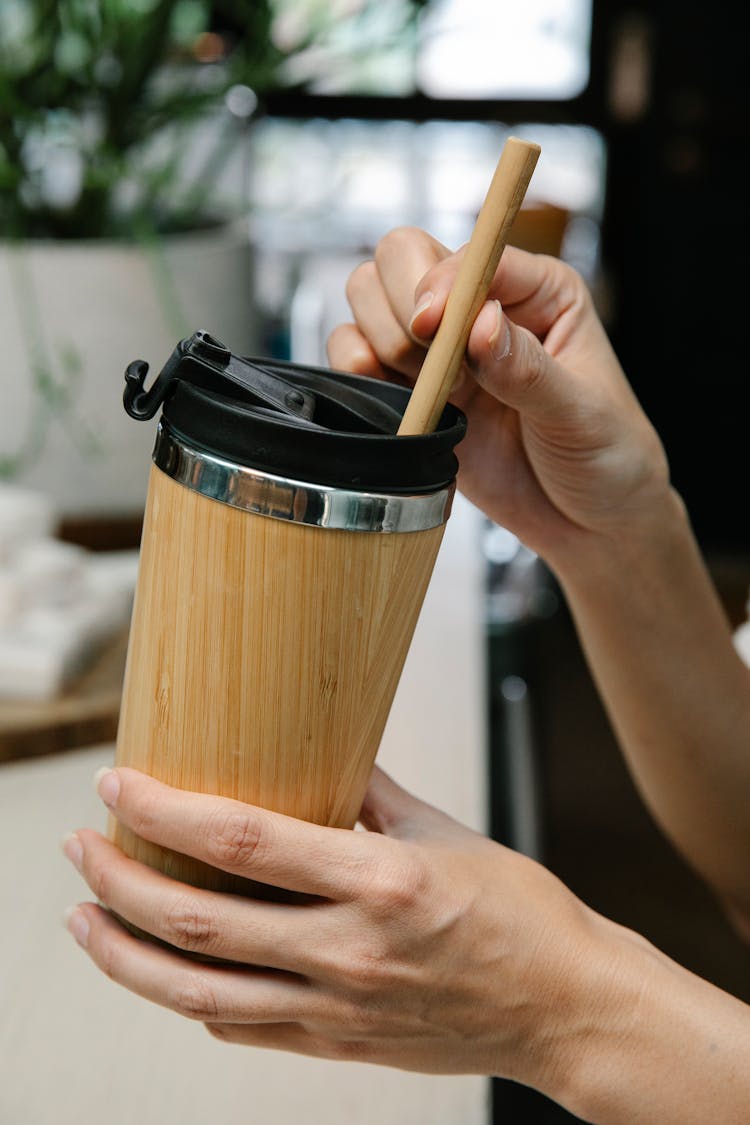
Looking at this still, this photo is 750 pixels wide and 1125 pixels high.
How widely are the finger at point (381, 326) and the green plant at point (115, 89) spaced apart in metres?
0.68

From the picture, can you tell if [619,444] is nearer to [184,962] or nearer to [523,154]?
[523,154]

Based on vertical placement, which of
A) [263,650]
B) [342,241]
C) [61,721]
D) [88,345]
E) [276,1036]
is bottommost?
[342,241]

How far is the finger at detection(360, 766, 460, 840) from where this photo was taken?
636 millimetres

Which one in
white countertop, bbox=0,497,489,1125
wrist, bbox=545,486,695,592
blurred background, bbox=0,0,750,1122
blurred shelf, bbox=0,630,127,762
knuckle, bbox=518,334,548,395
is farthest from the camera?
blurred background, bbox=0,0,750,1122

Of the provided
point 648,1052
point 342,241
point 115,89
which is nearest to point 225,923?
point 648,1052

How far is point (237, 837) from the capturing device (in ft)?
1.77

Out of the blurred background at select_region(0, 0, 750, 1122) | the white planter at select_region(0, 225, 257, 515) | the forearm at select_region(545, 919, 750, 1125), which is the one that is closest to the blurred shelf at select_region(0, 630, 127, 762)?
the blurred background at select_region(0, 0, 750, 1122)

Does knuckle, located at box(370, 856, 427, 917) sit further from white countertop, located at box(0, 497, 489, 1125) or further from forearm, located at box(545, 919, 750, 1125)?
white countertop, located at box(0, 497, 489, 1125)

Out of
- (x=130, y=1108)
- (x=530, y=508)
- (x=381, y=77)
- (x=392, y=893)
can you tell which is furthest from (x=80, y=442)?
(x=381, y=77)

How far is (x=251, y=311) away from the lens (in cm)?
157

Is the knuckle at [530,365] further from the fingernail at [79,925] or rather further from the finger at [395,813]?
the fingernail at [79,925]

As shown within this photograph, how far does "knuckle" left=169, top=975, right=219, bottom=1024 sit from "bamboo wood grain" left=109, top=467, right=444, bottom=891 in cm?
4

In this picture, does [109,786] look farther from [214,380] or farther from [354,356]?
[354,356]

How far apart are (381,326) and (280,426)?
271 mm
